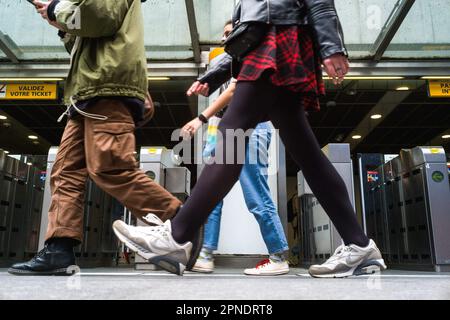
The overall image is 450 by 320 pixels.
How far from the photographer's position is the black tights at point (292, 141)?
1.70 metres

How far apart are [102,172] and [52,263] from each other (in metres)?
0.48

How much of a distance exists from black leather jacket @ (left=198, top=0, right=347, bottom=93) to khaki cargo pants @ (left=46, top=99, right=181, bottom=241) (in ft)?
2.48

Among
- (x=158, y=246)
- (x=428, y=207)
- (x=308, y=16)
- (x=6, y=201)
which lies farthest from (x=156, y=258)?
(x=6, y=201)

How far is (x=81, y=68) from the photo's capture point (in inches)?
82.1

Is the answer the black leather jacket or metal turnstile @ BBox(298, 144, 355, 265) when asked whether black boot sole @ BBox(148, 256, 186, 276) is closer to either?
the black leather jacket

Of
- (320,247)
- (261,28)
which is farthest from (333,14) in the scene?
(320,247)

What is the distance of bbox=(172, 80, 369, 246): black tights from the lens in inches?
66.7

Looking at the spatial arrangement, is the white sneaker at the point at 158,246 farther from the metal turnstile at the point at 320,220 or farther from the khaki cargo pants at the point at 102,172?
the metal turnstile at the point at 320,220

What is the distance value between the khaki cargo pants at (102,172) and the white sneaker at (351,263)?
689 mm

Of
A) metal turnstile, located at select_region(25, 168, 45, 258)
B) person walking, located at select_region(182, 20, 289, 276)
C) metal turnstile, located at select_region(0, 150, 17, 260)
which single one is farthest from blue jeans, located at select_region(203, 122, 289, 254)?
metal turnstile, located at select_region(25, 168, 45, 258)

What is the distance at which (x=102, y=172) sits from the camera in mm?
1993

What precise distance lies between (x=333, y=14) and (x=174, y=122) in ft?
32.4

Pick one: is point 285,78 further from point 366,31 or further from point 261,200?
point 366,31

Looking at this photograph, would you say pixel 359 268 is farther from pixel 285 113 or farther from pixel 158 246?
pixel 158 246
